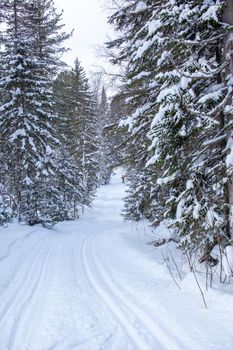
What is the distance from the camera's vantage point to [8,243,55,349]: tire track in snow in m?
4.96

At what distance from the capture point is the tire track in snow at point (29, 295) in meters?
4.96

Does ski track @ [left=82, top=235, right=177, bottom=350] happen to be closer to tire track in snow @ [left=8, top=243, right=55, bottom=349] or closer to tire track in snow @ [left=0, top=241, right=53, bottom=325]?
tire track in snow @ [left=8, top=243, right=55, bottom=349]

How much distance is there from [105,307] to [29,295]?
5.83 ft

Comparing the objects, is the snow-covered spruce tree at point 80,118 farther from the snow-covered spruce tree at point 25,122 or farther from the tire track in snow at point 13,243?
the tire track in snow at point 13,243

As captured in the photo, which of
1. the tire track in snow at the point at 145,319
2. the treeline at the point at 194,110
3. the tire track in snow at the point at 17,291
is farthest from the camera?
the treeline at the point at 194,110

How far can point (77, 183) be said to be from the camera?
3066 centimetres

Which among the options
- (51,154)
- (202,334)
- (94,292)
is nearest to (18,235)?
(51,154)

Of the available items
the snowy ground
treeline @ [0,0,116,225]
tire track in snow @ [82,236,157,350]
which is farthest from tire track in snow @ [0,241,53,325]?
treeline @ [0,0,116,225]

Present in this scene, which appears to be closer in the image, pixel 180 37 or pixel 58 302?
pixel 58 302

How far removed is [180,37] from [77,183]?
24.3 m

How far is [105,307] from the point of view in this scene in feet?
19.3

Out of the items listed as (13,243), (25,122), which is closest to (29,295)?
(13,243)

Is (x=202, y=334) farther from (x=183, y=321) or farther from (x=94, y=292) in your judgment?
(x=94, y=292)

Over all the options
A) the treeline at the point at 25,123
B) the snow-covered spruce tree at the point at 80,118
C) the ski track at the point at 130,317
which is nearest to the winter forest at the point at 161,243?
the ski track at the point at 130,317
